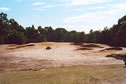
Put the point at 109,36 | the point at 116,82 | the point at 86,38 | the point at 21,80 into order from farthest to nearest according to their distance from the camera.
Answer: the point at 86,38 < the point at 109,36 < the point at 21,80 < the point at 116,82

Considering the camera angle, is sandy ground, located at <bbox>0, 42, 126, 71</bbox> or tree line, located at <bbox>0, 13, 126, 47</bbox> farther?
tree line, located at <bbox>0, 13, 126, 47</bbox>

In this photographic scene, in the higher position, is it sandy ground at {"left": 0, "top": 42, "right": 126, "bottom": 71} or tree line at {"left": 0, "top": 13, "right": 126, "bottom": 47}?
tree line at {"left": 0, "top": 13, "right": 126, "bottom": 47}

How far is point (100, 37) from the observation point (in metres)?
45.7

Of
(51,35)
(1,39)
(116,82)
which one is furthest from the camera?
(51,35)

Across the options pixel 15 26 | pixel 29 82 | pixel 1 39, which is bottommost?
pixel 29 82

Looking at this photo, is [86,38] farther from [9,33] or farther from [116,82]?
[116,82]

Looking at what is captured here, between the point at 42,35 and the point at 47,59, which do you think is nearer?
the point at 47,59

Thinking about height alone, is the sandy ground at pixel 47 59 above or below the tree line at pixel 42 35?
below

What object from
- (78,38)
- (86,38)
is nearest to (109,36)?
(86,38)

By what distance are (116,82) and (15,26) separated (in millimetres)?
48490

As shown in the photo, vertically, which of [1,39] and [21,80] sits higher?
[1,39]

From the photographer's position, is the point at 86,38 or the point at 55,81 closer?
the point at 55,81

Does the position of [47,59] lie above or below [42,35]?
below

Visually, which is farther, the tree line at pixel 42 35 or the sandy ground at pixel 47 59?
the tree line at pixel 42 35
